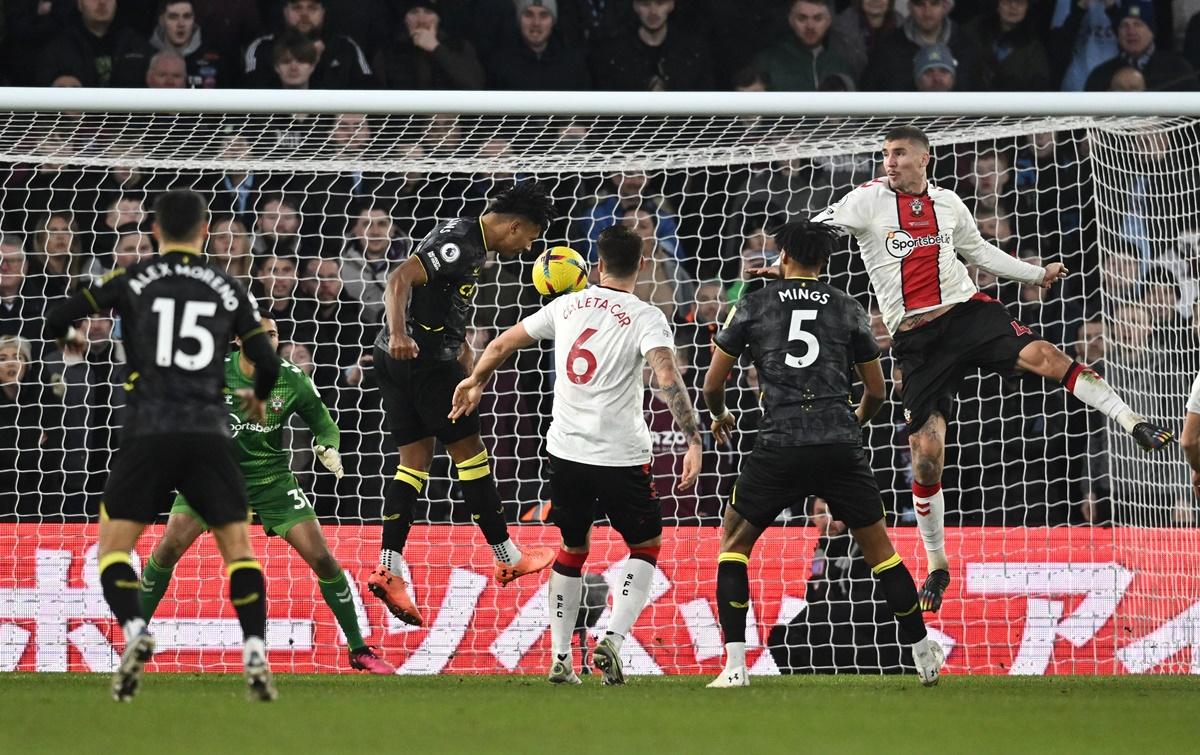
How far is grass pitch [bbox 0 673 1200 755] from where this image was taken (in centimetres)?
521

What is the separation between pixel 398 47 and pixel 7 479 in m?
4.72

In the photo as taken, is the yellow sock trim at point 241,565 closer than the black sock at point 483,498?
Yes

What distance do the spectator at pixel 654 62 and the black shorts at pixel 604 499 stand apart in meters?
5.97

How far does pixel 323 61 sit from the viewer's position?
1264cm

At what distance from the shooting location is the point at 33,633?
9.34 m

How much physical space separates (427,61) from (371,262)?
2.64 m

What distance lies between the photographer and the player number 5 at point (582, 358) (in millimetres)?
7484

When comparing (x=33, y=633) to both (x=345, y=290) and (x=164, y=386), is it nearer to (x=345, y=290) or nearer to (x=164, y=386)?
(x=345, y=290)

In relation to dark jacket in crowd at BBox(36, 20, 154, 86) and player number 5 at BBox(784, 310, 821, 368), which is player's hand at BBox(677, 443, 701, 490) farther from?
dark jacket in crowd at BBox(36, 20, 154, 86)

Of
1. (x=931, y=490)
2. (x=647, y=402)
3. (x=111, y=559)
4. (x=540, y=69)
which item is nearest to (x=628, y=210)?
(x=647, y=402)

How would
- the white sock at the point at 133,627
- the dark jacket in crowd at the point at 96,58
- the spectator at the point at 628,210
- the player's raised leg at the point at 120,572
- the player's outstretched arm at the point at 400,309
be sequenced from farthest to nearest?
the dark jacket in crowd at the point at 96,58 < the spectator at the point at 628,210 < the player's outstretched arm at the point at 400,309 < the player's raised leg at the point at 120,572 < the white sock at the point at 133,627

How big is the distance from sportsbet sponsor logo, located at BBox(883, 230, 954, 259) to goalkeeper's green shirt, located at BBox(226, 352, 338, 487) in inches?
121

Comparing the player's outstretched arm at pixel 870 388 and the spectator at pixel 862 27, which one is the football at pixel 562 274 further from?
the spectator at pixel 862 27

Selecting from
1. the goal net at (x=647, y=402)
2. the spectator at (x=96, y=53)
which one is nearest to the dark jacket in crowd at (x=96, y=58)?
the spectator at (x=96, y=53)
